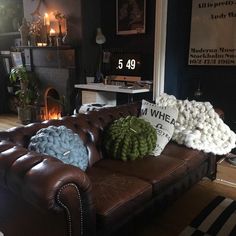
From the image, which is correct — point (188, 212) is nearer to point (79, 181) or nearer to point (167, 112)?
point (167, 112)

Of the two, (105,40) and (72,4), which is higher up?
(72,4)

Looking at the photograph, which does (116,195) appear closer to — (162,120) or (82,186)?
(82,186)

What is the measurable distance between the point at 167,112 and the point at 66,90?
2365mm

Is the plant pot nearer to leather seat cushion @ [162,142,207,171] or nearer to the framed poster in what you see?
the framed poster

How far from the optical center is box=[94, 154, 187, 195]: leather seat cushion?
1.70 meters

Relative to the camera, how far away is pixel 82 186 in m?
1.18

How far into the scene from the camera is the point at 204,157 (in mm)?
2252

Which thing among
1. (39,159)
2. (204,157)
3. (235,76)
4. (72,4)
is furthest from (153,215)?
(72,4)

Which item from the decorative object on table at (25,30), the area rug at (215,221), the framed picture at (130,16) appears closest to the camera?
the area rug at (215,221)

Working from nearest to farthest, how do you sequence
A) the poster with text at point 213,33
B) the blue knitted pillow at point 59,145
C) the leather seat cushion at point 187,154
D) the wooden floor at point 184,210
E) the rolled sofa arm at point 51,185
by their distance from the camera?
the rolled sofa arm at point 51,185 < the blue knitted pillow at point 59,145 < the wooden floor at point 184,210 < the leather seat cushion at point 187,154 < the poster with text at point 213,33

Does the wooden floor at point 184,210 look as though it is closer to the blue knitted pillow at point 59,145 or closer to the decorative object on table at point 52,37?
the blue knitted pillow at point 59,145

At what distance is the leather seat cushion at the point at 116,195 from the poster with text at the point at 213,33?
217 cm

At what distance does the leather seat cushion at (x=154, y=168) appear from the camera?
1.70 m

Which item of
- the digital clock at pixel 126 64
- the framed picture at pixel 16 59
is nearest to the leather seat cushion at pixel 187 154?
the digital clock at pixel 126 64
